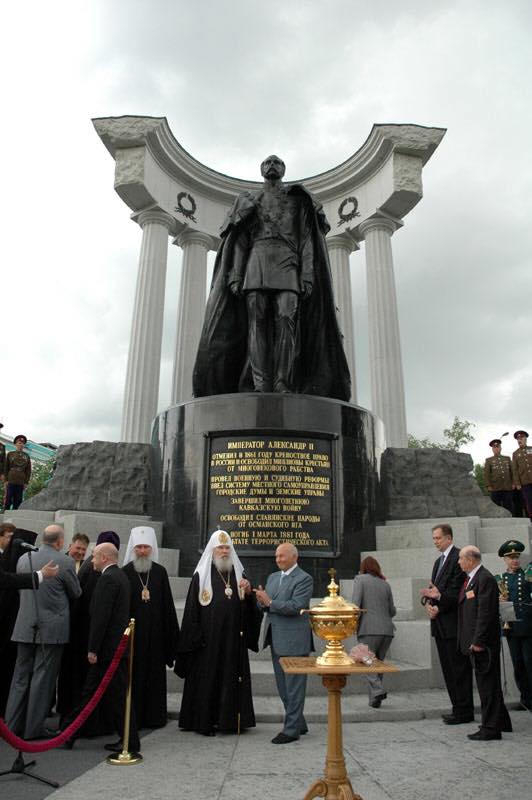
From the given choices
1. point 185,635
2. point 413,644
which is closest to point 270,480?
point 413,644

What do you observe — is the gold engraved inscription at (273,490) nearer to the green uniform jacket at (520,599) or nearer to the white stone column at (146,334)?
the green uniform jacket at (520,599)

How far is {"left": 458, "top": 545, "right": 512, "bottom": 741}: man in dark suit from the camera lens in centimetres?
552

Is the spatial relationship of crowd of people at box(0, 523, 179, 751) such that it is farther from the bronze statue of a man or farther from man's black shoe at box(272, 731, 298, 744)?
the bronze statue of a man

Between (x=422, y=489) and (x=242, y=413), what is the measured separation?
5473 millimetres

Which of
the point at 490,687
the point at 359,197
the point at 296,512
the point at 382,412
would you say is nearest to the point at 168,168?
the point at 359,197

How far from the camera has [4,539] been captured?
255 inches

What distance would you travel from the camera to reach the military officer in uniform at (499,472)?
13.9 m

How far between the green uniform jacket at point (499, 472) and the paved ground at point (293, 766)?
339 inches

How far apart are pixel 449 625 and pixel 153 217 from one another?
20498mm

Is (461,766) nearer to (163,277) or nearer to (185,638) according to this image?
(185,638)

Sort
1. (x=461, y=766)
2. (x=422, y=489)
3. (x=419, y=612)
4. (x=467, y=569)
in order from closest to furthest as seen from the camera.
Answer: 1. (x=461, y=766)
2. (x=467, y=569)
3. (x=419, y=612)
4. (x=422, y=489)

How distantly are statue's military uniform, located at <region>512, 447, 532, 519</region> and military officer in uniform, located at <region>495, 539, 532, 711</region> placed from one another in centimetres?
630

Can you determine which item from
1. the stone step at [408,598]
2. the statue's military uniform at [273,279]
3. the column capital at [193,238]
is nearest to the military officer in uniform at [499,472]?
the statue's military uniform at [273,279]

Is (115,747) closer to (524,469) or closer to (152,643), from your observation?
(152,643)
